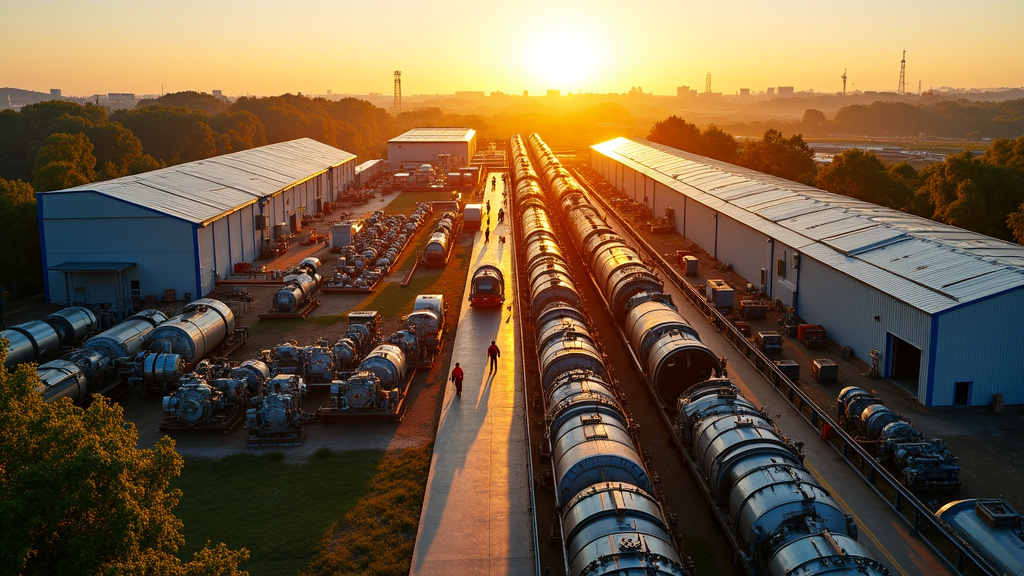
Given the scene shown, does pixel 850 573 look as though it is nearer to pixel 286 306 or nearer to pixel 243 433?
pixel 243 433

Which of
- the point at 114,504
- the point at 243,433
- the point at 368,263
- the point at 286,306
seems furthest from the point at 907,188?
the point at 114,504

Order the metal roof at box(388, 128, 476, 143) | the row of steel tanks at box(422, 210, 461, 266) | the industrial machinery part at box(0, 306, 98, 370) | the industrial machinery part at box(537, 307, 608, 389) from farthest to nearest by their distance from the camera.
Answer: the metal roof at box(388, 128, 476, 143), the row of steel tanks at box(422, 210, 461, 266), the industrial machinery part at box(0, 306, 98, 370), the industrial machinery part at box(537, 307, 608, 389)

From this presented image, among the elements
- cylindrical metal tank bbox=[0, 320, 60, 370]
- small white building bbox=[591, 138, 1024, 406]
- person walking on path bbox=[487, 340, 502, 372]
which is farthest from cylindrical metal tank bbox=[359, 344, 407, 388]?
small white building bbox=[591, 138, 1024, 406]

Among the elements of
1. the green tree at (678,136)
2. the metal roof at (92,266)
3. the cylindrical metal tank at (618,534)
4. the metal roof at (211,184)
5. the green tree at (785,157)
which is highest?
the green tree at (678,136)

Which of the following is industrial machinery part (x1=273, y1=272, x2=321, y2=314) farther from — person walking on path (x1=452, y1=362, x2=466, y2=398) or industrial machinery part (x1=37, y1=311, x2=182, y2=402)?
person walking on path (x1=452, y1=362, x2=466, y2=398)

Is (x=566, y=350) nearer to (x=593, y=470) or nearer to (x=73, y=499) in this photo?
(x=593, y=470)

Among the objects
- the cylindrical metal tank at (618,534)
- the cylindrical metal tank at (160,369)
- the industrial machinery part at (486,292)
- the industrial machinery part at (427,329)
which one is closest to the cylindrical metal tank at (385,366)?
the industrial machinery part at (427,329)

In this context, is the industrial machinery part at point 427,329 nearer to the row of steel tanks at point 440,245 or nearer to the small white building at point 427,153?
the row of steel tanks at point 440,245
